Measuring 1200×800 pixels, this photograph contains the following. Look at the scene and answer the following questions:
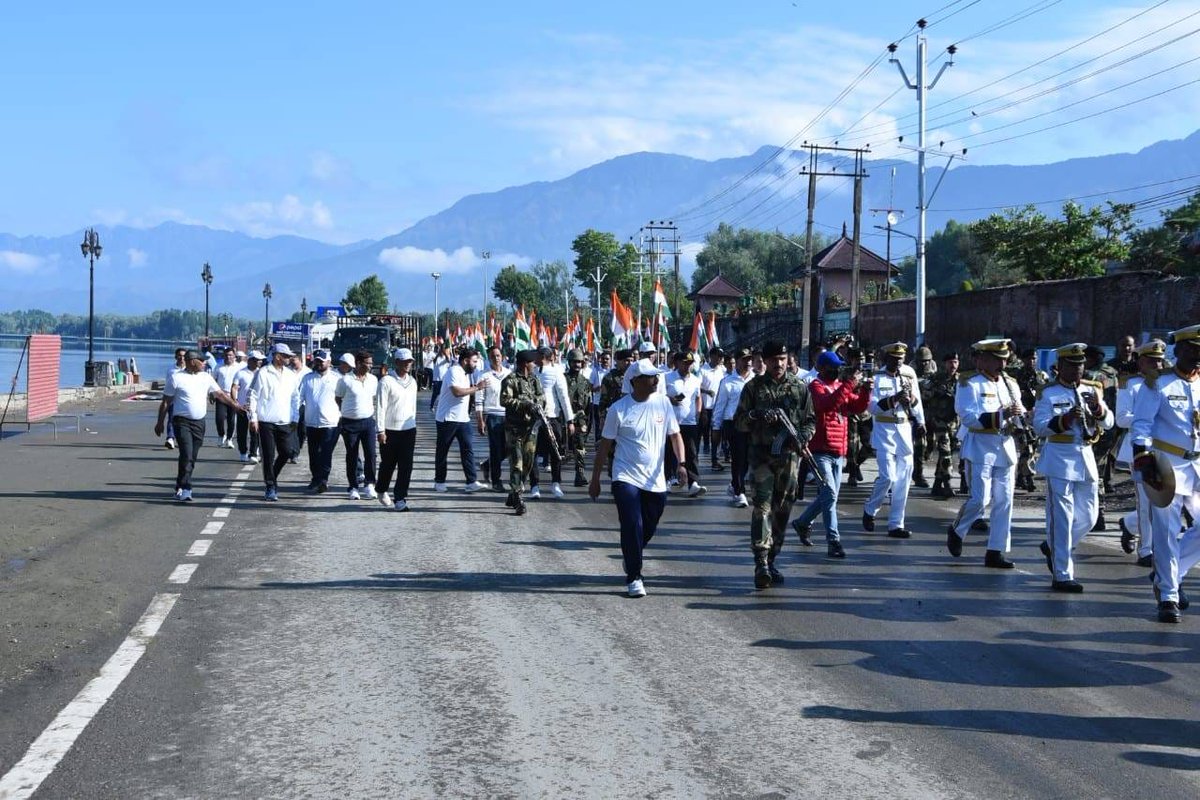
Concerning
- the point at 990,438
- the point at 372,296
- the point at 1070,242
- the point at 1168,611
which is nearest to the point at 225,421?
the point at 990,438

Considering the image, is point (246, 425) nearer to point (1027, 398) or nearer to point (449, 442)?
point (449, 442)

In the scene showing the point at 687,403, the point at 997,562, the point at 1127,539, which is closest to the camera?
the point at 997,562

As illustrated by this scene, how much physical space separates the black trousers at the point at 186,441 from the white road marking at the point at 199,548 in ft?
9.93

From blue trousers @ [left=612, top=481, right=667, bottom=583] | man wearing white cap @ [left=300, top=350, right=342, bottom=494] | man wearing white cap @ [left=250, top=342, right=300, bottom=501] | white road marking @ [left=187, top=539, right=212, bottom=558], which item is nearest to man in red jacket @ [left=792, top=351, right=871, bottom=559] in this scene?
blue trousers @ [left=612, top=481, right=667, bottom=583]

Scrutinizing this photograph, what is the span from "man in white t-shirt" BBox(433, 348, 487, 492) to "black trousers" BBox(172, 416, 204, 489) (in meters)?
2.87

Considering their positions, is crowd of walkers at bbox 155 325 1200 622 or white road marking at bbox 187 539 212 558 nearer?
crowd of walkers at bbox 155 325 1200 622

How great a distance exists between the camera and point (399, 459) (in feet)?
48.4

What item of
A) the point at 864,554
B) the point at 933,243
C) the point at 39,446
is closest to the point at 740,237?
the point at 933,243

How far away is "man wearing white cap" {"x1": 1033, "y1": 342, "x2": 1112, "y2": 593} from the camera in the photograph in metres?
9.63

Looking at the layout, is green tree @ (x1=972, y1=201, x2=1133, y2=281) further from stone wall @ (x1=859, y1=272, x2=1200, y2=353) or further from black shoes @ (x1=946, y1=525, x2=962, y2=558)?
black shoes @ (x1=946, y1=525, x2=962, y2=558)

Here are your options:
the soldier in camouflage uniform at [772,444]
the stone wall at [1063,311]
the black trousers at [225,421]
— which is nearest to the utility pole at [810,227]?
the stone wall at [1063,311]

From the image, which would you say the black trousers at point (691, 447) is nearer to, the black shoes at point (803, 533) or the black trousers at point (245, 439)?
the black shoes at point (803, 533)

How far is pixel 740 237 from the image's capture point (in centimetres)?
11912

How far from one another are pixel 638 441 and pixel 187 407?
24.2 ft
